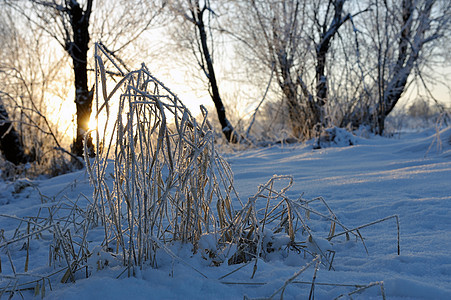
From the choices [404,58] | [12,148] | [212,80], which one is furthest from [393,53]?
[12,148]

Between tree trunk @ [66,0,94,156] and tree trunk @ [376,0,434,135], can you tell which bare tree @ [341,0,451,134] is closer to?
tree trunk @ [376,0,434,135]

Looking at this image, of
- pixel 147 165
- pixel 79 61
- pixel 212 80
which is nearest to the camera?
pixel 147 165

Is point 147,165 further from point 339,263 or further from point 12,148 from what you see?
point 12,148

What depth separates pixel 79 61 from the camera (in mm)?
5008

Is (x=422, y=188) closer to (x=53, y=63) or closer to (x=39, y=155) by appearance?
(x=39, y=155)

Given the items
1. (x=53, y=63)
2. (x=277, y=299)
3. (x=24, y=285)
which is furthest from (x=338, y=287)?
(x=53, y=63)

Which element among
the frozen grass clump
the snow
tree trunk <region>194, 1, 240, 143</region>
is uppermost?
tree trunk <region>194, 1, 240, 143</region>

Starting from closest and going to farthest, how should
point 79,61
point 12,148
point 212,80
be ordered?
1. point 79,61
2. point 12,148
3. point 212,80

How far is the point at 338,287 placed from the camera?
0.95 meters

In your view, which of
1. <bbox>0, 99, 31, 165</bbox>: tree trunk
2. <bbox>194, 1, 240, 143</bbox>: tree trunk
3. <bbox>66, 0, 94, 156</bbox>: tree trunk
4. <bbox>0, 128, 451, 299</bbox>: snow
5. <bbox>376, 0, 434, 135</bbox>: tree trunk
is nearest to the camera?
<bbox>0, 128, 451, 299</bbox>: snow

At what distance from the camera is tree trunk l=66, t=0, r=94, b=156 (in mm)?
5066

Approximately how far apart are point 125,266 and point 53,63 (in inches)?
274

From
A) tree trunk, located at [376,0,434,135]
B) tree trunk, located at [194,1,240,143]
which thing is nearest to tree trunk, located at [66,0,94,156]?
tree trunk, located at [194,1,240,143]

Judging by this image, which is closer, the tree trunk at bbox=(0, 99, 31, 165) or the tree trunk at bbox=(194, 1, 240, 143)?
the tree trunk at bbox=(0, 99, 31, 165)
